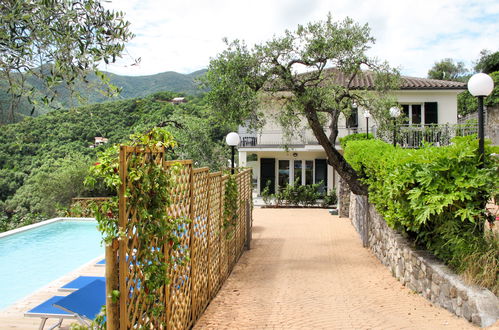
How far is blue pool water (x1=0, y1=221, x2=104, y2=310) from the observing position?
9891mm

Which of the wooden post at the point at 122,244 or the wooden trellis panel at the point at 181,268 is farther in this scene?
the wooden trellis panel at the point at 181,268


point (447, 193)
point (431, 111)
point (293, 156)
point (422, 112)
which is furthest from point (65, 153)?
point (447, 193)

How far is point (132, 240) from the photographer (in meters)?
3.45

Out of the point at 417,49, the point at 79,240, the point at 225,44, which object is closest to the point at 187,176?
the point at 225,44

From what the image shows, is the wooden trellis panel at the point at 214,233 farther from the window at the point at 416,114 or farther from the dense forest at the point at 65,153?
the window at the point at 416,114

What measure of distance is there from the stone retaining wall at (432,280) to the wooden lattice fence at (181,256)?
3435mm

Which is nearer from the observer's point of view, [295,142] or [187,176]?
[187,176]

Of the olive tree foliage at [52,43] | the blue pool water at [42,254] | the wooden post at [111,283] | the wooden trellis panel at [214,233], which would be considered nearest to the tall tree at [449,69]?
the blue pool water at [42,254]

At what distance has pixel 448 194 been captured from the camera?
5727 mm

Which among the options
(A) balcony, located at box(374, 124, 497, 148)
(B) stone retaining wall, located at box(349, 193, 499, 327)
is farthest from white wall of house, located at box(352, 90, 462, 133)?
(B) stone retaining wall, located at box(349, 193, 499, 327)

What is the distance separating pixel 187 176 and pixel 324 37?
709 cm

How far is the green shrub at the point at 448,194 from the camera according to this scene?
562 centimetres

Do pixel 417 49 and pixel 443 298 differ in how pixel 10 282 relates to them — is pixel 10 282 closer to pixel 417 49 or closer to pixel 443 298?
pixel 443 298

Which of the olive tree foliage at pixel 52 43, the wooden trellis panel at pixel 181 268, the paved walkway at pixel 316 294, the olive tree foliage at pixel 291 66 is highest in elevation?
the olive tree foliage at pixel 291 66
